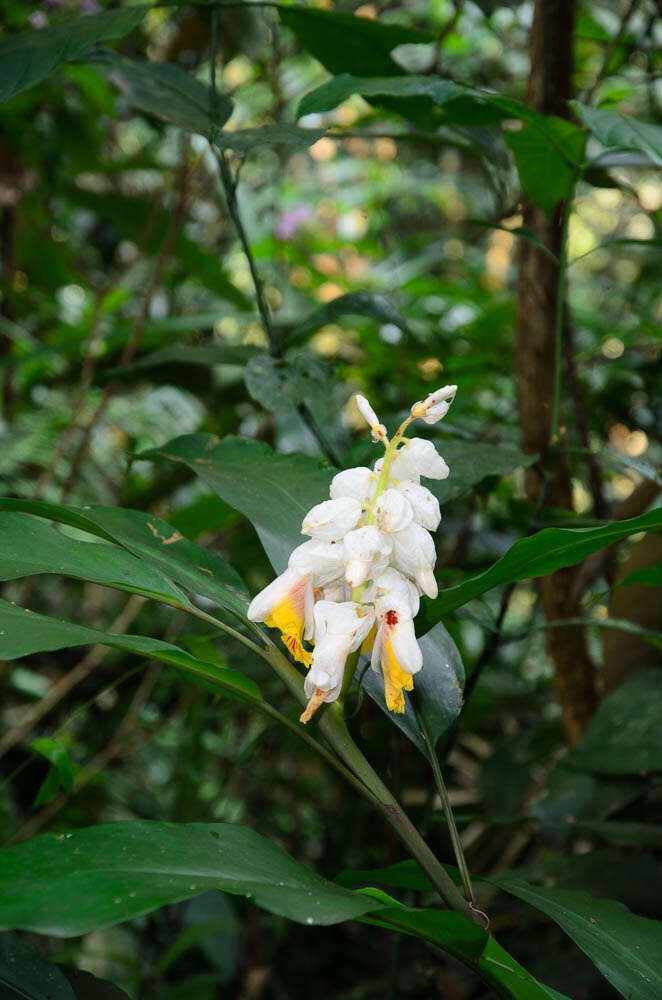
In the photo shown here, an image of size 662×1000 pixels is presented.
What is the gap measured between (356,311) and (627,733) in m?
0.46

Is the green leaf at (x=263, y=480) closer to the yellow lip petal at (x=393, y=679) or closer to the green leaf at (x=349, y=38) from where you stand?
the yellow lip petal at (x=393, y=679)

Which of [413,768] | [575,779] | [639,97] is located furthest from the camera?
[639,97]

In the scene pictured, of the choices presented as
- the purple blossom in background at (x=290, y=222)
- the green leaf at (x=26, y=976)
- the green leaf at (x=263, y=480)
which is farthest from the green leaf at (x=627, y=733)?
the purple blossom in background at (x=290, y=222)

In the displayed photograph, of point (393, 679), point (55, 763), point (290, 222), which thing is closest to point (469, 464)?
point (393, 679)

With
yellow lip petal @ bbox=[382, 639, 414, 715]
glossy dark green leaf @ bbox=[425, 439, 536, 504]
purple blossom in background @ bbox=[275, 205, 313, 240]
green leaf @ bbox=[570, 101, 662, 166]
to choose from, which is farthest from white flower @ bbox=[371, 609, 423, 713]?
purple blossom in background @ bbox=[275, 205, 313, 240]

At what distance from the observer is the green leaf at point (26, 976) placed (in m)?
0.51

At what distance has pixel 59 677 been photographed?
1.57 meters

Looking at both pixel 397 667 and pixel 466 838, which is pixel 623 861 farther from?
pixel 466 838

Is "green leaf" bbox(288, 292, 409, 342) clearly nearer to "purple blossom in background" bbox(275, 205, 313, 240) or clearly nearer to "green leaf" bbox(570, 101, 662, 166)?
"green leaf" bbox(570, 101, 662, 166)

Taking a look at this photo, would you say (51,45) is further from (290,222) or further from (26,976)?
(290,222)

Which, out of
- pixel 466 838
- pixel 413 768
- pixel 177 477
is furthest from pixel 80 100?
pixel 466 838

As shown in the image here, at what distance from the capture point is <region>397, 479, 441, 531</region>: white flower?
1.55ft

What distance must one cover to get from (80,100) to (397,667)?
1551mm

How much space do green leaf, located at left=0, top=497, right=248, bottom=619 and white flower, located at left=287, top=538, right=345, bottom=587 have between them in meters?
0.06
